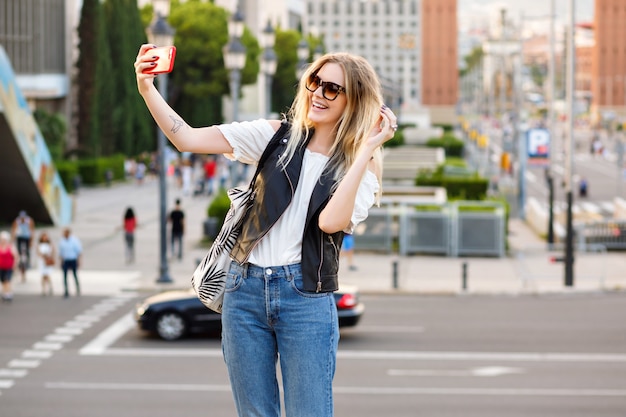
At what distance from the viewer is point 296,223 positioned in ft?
12.7

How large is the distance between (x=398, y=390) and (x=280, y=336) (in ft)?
35.0

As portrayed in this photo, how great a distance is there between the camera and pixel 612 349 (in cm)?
1755

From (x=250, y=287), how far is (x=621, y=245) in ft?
96.6

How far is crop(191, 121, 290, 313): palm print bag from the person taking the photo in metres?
3.93

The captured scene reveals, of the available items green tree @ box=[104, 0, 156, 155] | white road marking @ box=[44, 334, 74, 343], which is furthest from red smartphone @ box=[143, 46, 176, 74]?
green tree @ box=[104, 0, 156, 155]

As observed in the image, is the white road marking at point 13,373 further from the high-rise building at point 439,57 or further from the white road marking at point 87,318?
the high-rise building at point 439,57

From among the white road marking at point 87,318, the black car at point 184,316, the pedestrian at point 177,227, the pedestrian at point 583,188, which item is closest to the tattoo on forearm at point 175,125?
the black car at point 184,316

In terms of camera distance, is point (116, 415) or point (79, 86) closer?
point (116, 415)

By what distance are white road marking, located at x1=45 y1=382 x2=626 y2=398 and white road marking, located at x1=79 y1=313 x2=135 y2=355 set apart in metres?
2.54

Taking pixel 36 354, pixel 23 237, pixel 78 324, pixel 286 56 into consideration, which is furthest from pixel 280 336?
pixel 286 56

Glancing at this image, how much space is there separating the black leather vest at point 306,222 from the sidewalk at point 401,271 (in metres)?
20.2

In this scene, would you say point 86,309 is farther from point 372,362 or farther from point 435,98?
point 435,98

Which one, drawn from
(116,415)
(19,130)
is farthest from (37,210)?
(116,415)

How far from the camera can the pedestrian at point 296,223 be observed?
380cm
